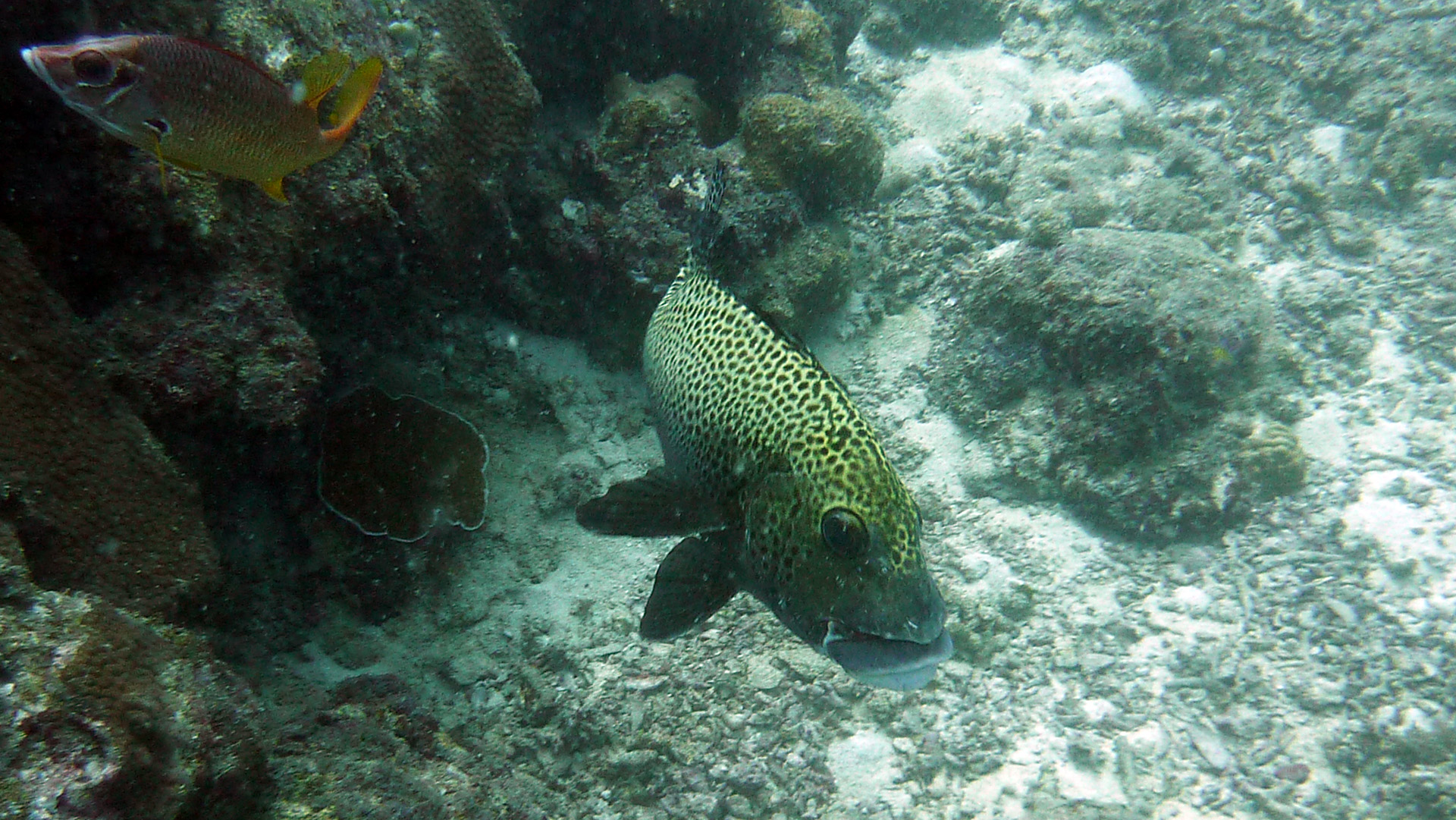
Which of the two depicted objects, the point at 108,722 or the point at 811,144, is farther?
the point at 811,144

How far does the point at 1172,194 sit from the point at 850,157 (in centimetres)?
505

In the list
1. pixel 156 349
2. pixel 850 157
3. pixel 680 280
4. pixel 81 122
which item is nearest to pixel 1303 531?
pixel 850 157

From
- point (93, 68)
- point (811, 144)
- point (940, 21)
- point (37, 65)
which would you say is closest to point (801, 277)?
point (811, 144)

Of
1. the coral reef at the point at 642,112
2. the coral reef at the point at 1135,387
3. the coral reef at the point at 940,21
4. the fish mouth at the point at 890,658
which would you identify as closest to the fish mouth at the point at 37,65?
the fish mouth at the point at 890,658

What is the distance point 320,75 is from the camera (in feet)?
6.55

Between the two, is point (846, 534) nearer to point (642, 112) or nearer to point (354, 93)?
point (354, 93)

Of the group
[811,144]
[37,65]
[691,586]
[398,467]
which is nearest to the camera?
[37,65]

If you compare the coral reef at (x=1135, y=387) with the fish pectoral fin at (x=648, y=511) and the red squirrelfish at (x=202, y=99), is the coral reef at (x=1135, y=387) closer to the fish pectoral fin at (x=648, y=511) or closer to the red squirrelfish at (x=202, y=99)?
the fish pectoral fin at (x=648, y=511)

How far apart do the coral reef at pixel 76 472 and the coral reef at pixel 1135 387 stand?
579cm

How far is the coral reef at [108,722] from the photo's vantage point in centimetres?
175

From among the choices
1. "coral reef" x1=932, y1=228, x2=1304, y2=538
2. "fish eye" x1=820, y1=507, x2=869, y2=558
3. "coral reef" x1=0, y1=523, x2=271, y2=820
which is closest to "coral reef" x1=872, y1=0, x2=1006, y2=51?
"coral reef" x1=932, y1=228, x2=1304, y2=538

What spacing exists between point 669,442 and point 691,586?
712 mm

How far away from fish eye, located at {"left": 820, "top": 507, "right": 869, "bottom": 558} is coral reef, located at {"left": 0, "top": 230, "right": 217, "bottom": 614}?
277 cm

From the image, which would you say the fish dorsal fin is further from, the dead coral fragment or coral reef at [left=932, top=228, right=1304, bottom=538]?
coral reef at [left=932, top=228, right=1304, bottom=538]
